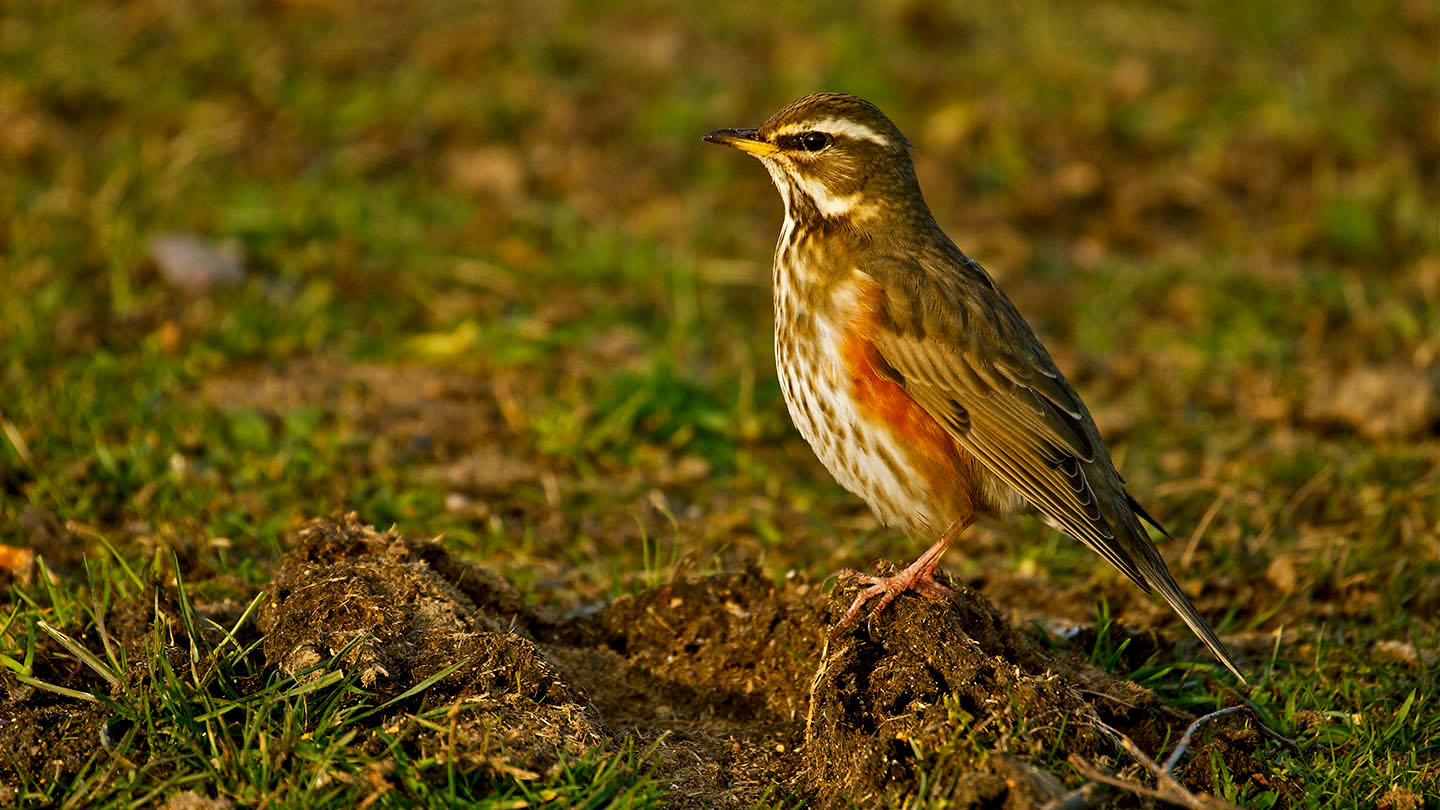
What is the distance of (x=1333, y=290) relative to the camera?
9.28 metres

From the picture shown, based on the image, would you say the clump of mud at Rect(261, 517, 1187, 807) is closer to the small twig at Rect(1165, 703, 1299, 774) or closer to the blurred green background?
the small twig at Rect(1165, 703, 1299, 774)

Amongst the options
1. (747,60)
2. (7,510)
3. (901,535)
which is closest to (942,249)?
(901,535)

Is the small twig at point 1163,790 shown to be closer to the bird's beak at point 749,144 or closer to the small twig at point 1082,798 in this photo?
the small twig at point 1082,798

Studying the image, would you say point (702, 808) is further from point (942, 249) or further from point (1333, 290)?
point (1333, 290)

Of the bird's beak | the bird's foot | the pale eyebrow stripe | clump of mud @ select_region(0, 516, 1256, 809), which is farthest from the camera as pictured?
the bird's beak

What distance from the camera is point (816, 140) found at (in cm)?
583

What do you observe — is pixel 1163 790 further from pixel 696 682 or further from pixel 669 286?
pixel 669 286

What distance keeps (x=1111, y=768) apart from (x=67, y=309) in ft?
19.2

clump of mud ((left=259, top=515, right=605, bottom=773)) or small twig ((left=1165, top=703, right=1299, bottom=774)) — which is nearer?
clump of mud ((left=259, top=515, right=605, bottom=773))

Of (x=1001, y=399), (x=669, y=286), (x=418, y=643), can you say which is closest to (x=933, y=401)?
(x=1001, y=399)

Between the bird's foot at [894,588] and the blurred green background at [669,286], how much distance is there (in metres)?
0.94

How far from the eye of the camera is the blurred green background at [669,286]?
636 cm

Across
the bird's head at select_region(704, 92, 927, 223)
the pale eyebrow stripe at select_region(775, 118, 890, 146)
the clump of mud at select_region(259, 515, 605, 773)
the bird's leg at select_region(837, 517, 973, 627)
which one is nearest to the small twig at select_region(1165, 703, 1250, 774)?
the bird's leg at select_region(837, 517, 973, 627)

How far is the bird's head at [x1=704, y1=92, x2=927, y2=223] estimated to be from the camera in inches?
228
